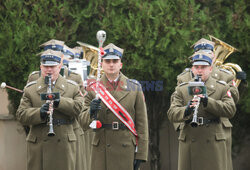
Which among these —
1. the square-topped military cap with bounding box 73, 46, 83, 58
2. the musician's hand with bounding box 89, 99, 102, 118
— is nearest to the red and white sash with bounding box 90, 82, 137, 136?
the musician's hand with bounding box 89, 99, 102, 118

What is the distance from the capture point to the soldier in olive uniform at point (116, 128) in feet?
25.6

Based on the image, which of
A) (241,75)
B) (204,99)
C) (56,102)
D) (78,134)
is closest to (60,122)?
(56,102)

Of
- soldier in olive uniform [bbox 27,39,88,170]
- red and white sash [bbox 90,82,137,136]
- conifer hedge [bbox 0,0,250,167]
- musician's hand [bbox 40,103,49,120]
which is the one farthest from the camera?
conifer hedge [bbox 0,0,250,167]

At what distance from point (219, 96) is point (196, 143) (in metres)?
0.74

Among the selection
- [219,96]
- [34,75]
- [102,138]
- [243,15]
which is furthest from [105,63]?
[243,15]

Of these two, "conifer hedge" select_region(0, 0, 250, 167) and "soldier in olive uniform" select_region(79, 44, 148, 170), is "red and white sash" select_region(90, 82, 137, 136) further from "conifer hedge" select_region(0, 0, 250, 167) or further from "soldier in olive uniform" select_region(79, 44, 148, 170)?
"conifer hedge" select_region(0, 0, 250, 167)

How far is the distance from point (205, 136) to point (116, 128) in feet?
4.85

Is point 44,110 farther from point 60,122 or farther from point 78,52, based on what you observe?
point 78,52

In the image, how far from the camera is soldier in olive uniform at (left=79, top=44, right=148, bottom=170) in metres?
7.80

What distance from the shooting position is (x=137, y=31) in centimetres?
1202

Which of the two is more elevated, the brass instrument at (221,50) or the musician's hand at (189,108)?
the brass instrument at (221,50)

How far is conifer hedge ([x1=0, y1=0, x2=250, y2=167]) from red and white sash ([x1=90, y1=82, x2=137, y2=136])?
423cm

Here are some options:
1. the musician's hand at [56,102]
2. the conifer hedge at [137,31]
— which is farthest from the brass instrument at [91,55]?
the musician's hand at [56,102]

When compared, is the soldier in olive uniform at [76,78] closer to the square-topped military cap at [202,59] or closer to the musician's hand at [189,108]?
the square-topped military cap at [202,59]
